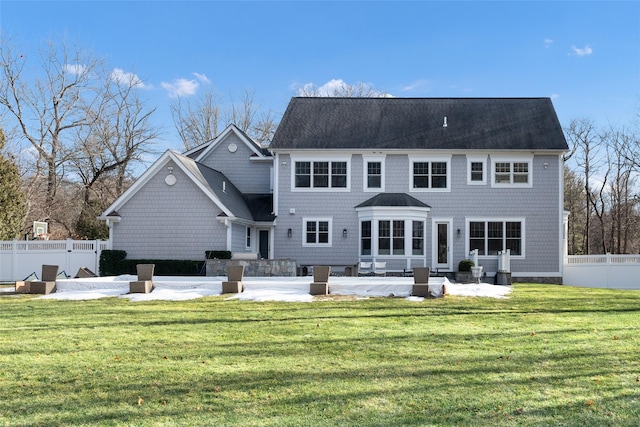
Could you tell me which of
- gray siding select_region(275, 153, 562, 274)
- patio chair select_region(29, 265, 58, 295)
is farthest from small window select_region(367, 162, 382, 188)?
patio chair select_region(29, 265, 58, 295)

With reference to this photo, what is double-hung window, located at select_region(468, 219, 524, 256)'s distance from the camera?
2588cm

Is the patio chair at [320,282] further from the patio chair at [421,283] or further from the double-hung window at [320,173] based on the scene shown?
the double-hung window at [320,173]

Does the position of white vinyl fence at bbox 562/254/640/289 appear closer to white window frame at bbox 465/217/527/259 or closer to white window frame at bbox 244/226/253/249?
white window frame at bbox 465/217/527/259

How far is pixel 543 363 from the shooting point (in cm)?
817

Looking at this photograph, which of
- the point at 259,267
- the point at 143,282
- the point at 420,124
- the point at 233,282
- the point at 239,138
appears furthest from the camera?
the point at 239,138

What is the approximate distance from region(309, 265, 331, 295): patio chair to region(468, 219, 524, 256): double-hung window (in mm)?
10827

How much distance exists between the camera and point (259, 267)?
21594mm

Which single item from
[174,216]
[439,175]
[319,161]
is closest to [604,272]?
[439,175]

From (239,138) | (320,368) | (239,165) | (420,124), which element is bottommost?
(320,368)

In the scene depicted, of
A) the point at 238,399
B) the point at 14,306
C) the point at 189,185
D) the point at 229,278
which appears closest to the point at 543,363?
the point at 238,399

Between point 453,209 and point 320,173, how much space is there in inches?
232

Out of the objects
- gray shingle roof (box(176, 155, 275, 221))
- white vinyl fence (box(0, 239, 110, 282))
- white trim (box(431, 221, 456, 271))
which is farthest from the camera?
white trim (box(431, 221, 456, 271))

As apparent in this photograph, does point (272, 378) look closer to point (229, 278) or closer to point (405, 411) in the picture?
point (405, 411)

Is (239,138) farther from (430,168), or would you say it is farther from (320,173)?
(430,168)
